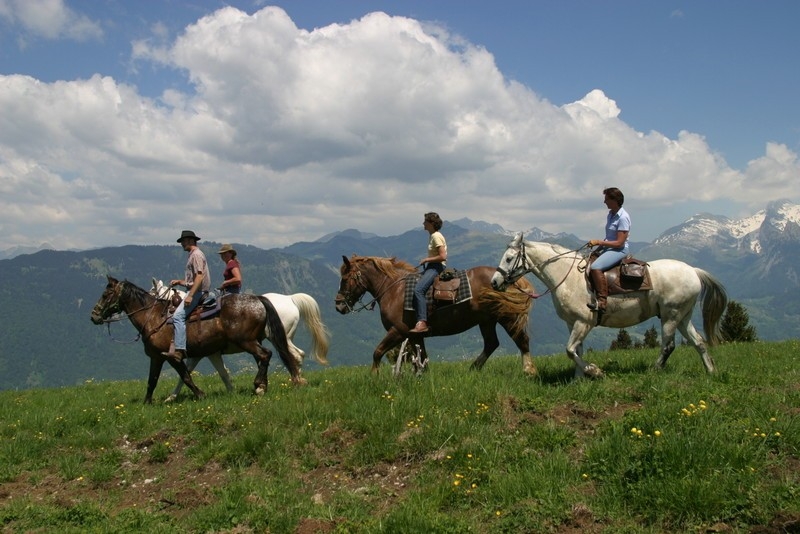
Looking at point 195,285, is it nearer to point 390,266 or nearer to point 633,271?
point 390,266

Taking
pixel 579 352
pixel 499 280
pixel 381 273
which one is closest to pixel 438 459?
pixel 579 352

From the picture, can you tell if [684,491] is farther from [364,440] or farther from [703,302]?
[703,302]

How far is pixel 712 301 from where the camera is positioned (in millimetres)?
12125

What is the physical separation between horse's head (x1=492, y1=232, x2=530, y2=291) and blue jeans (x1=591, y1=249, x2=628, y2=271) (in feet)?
4.48

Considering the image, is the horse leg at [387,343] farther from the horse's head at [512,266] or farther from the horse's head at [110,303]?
the horse's head at [110,303]

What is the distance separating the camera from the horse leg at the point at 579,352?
1046cm

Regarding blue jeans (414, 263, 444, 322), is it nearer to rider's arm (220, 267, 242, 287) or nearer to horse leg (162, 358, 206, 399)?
rider's arm (220, 267, 242, 287)

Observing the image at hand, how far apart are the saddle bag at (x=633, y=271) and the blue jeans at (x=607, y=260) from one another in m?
0.18

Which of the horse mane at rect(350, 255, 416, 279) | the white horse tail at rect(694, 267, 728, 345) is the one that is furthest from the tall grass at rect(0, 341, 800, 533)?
the horse mane at rect(350, 255, 416, 279)

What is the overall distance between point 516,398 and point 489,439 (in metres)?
1.45

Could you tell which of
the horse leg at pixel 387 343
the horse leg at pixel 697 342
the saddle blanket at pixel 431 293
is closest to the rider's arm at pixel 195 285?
the horse leg at pixel 387 343

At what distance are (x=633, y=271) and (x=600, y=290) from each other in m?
0.69

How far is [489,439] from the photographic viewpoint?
7918mm

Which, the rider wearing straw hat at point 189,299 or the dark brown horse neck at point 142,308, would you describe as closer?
the rider wearing straw hat at point 189,299
